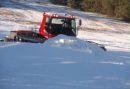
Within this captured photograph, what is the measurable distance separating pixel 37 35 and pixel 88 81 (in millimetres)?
8516

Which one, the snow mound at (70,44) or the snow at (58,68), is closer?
the snow at (58,68)

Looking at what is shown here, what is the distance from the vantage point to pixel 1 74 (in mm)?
10531

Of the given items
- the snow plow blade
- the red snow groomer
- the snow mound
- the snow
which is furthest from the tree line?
the snow

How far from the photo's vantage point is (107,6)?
5684 cm

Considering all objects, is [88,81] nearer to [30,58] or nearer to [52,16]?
[30,58]

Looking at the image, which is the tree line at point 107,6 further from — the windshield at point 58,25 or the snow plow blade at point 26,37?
the snow plow blade at point 26,37

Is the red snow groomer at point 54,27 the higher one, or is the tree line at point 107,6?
the red snow groomer at point 54,27

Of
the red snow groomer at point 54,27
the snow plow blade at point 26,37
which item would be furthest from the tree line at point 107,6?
the snow plow blade at point 26,37

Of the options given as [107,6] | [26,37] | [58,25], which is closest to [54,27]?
[58,25]

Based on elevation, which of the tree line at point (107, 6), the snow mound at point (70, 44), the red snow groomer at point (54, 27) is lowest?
the tree line at point (107, 6)

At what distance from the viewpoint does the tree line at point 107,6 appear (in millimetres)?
52969


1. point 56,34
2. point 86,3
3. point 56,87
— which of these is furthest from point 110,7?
point 56,87

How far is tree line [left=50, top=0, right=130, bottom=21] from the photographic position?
174 feet

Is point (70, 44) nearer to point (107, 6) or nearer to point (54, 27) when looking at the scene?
point (54, 27)
